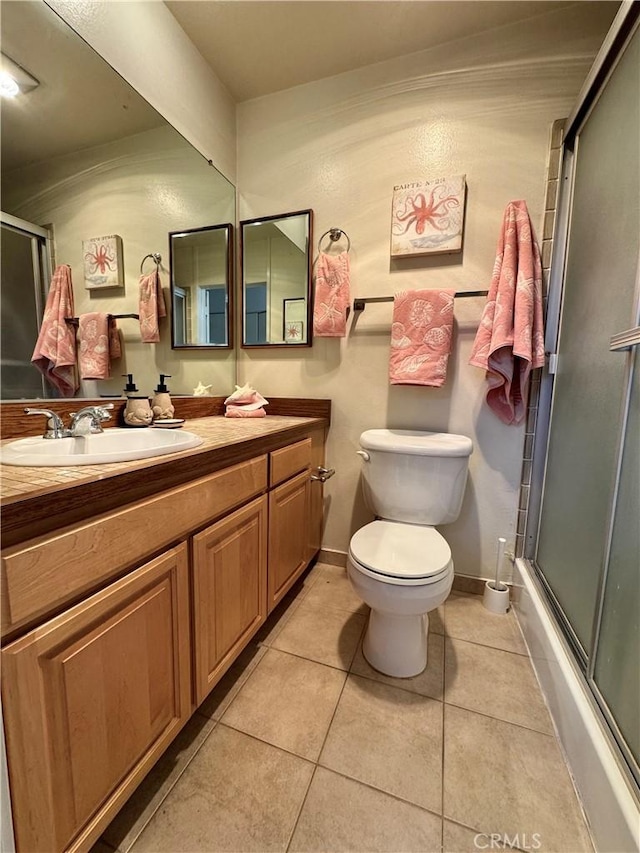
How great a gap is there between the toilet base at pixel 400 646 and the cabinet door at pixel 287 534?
1.31 ft

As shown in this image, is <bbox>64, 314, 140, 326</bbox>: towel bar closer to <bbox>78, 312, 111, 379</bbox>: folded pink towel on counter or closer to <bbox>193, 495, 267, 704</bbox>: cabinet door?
<bbox>78, 312, 111, 379</bbox>: folded pink towel on counter

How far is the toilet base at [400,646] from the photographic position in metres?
1.15

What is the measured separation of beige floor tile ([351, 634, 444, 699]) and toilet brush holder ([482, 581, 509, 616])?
378 mm

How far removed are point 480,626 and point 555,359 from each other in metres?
1.15

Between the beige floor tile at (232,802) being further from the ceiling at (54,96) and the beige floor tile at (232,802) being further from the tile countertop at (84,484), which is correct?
the ceiling at (54,96)

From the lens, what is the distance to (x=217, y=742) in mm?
932

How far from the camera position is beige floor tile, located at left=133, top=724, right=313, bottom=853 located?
0.73m

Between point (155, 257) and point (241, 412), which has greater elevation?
point (155, 257)

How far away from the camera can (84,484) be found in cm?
56

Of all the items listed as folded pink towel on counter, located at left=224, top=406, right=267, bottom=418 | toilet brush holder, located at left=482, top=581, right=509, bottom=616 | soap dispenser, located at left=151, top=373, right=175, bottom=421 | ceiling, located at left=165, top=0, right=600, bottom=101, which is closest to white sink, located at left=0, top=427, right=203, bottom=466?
soap dispenser, located at left=151, top=373, right=175, bottom=421

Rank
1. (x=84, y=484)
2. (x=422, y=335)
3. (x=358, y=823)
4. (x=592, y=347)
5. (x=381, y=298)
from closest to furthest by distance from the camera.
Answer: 1. (x=84, y=484)
2. (x=358, y=823)
3. (x=592, y=347)
4. (x=422, y=335)
5. (x=381, y=298)

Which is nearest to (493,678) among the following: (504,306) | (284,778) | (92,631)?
(284,778)

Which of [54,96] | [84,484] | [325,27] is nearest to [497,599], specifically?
[84,484]

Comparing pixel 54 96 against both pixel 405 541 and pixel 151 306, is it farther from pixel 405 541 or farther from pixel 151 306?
pixel 405 541
